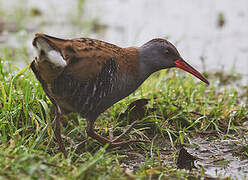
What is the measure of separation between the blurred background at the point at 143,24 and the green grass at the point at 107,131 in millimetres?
1906

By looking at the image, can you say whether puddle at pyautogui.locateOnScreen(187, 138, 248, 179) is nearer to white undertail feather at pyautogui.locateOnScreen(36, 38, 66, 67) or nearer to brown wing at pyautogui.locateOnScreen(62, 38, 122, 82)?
brown wing at pyautogui.locateOnScreen(62, 38, 122, 82)

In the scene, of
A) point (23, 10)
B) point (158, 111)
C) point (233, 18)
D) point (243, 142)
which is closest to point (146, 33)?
point (233, 18)

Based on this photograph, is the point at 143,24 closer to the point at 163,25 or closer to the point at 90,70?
the point at 163,25

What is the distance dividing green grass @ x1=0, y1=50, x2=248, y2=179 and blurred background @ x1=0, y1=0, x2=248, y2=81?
1906 mm

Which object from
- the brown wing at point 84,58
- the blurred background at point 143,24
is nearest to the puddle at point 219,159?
the brown wing at point 84,58

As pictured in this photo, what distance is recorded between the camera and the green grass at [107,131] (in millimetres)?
3344

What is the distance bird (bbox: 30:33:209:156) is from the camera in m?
3.66

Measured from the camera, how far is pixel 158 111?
4.84 meters

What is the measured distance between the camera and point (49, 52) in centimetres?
358

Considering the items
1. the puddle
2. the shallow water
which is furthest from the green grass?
the shallow water

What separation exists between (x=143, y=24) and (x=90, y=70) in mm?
4613

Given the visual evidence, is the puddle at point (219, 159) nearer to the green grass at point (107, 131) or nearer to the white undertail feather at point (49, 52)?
the green grass at point (107, 131)

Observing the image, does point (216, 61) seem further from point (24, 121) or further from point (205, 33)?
point (24, 121)

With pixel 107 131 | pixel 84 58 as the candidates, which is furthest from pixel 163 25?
pixel 84 58
